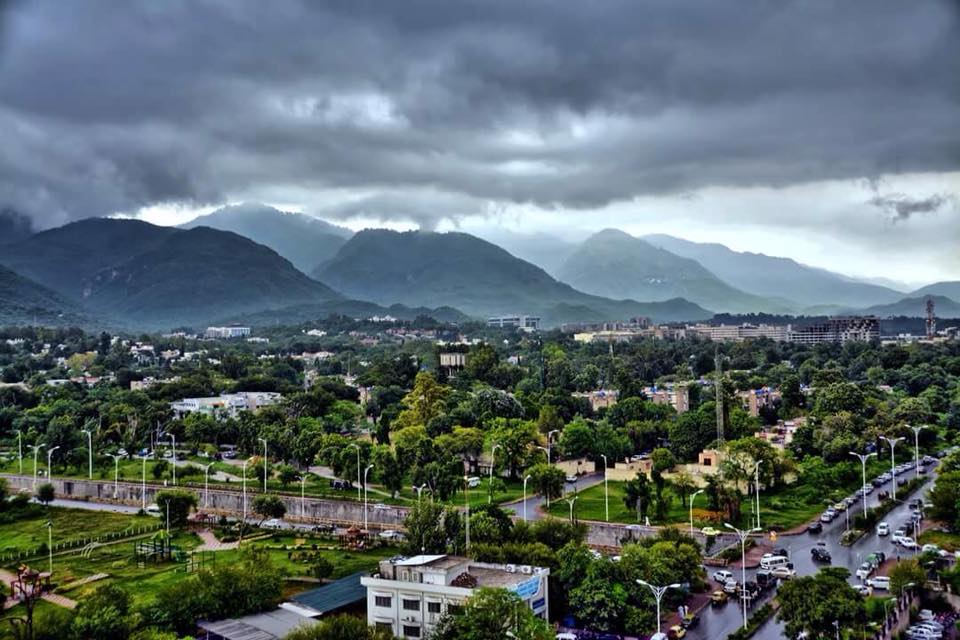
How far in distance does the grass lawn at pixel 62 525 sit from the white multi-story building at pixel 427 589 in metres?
23.2

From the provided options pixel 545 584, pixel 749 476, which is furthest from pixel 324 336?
pixel 545 584

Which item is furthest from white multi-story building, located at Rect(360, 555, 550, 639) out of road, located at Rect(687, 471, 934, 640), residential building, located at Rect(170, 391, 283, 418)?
residential building, located at Rect(170, 391, 283, 418)

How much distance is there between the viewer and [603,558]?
30062mm

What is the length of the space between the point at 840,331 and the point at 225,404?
128012 mm

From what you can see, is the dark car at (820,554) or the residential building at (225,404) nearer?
the dark car at (820,554)

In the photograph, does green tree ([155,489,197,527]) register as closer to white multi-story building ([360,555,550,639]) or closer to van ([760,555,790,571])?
white multi-story building ([360,555,550,639])

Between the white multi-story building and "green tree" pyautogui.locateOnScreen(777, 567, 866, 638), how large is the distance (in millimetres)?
7395

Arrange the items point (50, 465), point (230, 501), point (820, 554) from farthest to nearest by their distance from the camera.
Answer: point (50, 465) → point (230, 501) → point (820, 554)

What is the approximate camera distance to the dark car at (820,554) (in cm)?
3469

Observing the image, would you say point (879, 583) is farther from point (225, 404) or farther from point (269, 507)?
point (225, 404)

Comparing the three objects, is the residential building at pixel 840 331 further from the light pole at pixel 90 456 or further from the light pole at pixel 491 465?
the light pole at pixel 90 456

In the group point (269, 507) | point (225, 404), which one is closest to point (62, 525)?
point (269, 507)

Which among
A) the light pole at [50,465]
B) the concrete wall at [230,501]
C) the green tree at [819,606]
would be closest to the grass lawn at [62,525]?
the concrete wall at [230,501]

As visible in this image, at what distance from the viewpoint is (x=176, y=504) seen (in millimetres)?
44625
